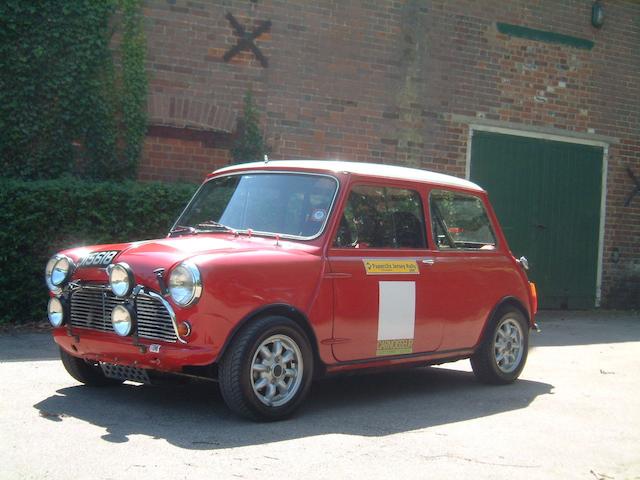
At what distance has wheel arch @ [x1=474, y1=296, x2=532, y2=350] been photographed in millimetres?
7441

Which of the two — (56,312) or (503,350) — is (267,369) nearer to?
(56,312)

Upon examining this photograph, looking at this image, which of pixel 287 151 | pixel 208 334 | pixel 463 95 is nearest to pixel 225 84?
pixel 287 151

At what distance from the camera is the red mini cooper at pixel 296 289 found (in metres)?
5.49

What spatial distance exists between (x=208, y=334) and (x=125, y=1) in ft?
23.2

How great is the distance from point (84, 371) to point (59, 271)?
0.79 metres

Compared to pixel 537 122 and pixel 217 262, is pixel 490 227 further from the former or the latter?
pixel 537 122

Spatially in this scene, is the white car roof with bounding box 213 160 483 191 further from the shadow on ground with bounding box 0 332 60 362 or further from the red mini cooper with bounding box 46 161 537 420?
the shadow on ground with bounding box 0 332 60 362

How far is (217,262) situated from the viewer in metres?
5.52

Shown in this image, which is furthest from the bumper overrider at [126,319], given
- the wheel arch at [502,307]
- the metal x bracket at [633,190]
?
the metal x bracket at [633,190]

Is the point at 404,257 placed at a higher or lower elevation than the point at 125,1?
lower

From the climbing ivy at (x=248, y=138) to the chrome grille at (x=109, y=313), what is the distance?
6064 mm

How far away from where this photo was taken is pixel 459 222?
296 inches

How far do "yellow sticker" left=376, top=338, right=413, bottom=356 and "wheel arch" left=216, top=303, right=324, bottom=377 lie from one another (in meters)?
0.59

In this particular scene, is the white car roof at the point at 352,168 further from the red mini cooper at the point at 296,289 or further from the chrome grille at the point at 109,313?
the chrome grille at the point at 109,313
